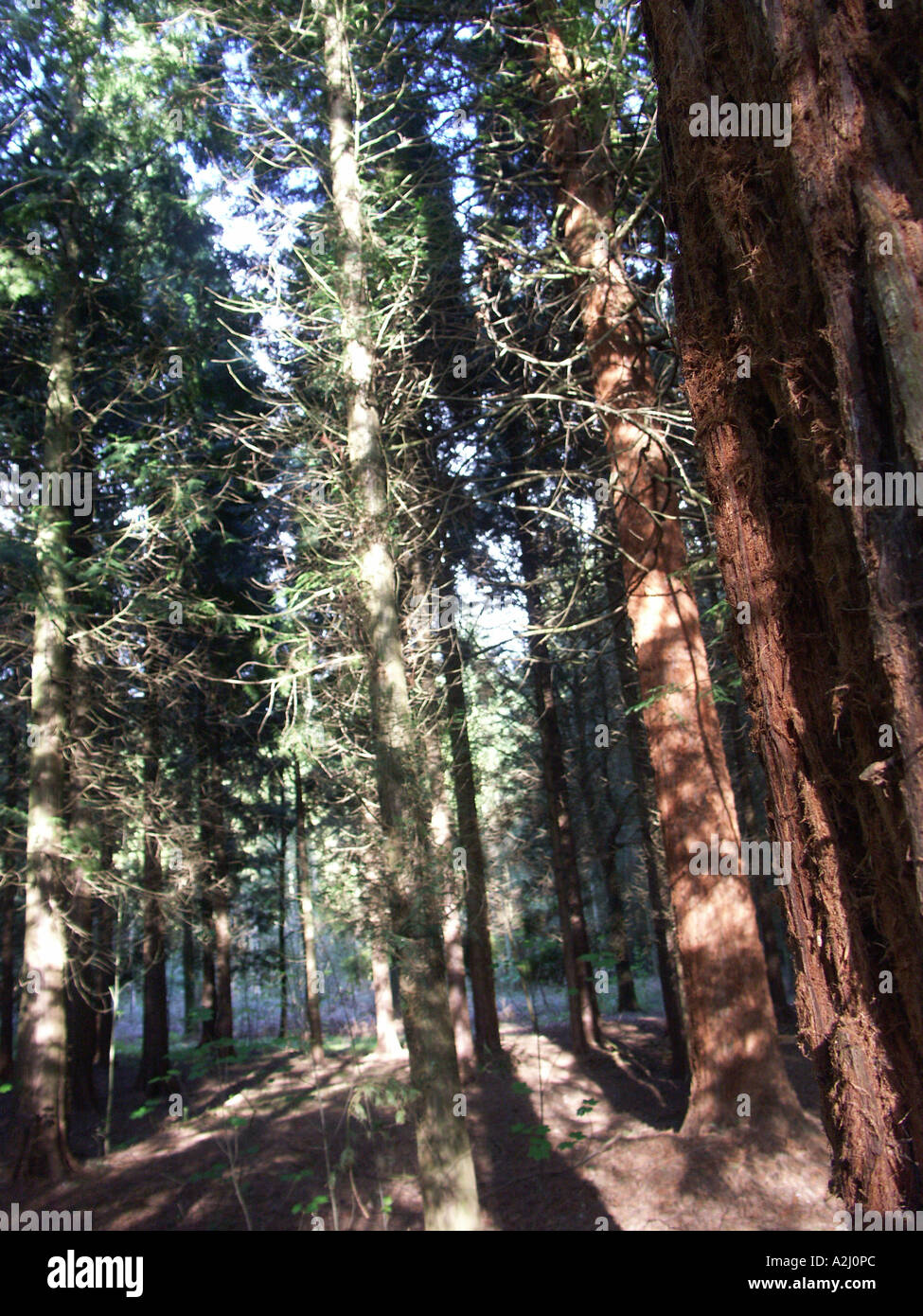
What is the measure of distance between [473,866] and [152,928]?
5.89 m

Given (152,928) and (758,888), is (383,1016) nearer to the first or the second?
(152,928)

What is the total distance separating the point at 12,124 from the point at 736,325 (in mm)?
12353

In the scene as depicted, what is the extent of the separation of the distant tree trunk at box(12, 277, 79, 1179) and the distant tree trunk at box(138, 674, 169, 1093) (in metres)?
1.22

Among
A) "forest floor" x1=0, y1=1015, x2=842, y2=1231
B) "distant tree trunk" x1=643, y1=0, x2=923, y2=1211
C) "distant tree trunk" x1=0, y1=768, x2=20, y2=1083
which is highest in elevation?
"distant tree trunk" x1=643, y1=0, x2=923, y2=1211

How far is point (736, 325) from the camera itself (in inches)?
77.7

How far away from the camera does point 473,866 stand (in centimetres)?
1115

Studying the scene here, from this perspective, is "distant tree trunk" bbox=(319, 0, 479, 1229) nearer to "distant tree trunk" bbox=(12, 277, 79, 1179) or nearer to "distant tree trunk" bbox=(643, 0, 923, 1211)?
"distant tree trunk" bbox=(12, 277, 79, 1179)

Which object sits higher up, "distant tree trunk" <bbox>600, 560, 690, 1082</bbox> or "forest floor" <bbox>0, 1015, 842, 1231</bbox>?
"distant tree trunk" <bbox>600, 560, 690, 1082</bbox>

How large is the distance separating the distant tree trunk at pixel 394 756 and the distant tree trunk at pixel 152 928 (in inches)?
188

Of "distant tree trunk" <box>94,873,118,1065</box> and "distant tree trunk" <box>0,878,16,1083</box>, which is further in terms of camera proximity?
"distant tree trunk" <box>0,878,16,1083</box>

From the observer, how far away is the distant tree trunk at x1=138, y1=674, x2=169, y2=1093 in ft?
37.0

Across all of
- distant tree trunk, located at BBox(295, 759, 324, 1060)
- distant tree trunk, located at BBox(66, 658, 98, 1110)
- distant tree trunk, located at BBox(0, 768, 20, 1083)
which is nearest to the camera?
distant tree trunk, located at BBox(66, 658, 98, 1110)

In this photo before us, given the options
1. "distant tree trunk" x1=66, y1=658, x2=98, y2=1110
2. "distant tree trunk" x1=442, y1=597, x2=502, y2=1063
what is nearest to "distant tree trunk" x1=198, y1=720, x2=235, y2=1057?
"distant tree trunk" x1=66, y1=658, x2=98, y2=1110

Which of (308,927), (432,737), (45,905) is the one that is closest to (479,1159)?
(308,927)
